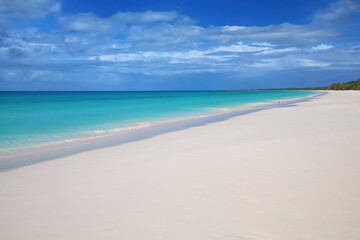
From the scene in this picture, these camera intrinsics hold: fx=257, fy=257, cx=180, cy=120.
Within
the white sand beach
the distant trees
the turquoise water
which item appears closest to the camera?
the white sand beach

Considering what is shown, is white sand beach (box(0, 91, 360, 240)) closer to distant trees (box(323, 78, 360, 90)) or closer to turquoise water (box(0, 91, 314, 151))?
turquoise water (box(0, 91, 314, 151))

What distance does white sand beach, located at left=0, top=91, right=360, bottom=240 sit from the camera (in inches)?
117

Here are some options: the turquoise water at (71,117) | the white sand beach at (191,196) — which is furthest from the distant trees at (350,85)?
the white sand beach at (191,196)

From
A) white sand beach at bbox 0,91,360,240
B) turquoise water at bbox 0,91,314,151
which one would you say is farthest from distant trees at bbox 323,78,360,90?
white sand beach at bbox 0,91,360,240

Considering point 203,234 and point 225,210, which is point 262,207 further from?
point 203,234

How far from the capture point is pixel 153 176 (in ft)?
15.8

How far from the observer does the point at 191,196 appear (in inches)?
151

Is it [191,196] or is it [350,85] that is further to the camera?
[350,85]

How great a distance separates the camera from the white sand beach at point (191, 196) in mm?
2975

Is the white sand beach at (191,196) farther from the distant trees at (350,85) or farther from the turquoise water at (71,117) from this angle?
the distant trees at (350,85)

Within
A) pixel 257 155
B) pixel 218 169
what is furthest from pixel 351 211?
pixel 257 155

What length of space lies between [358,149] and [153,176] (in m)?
5.08

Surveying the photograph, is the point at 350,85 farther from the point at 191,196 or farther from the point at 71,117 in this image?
the point at 191,196

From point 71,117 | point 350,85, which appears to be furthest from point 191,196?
point 350,85
